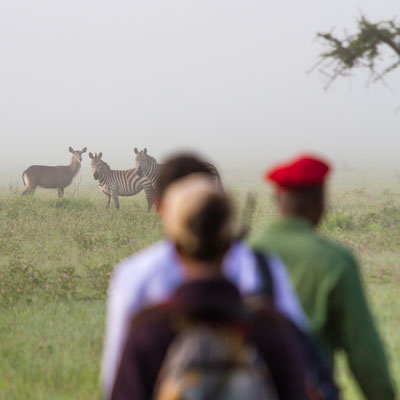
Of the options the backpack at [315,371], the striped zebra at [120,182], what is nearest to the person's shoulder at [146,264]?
the backpack at [315,371]

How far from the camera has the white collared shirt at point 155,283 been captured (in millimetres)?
1957

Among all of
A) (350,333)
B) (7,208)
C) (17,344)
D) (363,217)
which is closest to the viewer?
(350,333)

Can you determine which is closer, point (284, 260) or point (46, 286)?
point (284, 260)

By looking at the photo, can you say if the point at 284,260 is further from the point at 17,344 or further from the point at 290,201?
the point at 17,344

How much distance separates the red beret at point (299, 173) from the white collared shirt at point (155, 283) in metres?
0.54

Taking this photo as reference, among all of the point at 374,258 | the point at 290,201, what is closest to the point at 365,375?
the point at 290,201

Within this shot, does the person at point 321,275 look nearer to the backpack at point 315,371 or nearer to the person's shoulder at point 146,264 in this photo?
the backpack at point 315,371

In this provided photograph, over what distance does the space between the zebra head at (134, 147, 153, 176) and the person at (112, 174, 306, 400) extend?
2118 cm

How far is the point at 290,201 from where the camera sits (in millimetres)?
2639

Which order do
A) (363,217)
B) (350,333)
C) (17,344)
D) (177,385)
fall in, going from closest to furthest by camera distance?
1. (177,385)
2. (350,333)
3. (17,344)
4. (363,217)

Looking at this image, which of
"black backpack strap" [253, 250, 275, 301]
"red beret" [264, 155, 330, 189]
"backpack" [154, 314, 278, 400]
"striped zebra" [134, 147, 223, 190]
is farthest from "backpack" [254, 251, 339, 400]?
"striped zebra" [134, 147, 223, 190]

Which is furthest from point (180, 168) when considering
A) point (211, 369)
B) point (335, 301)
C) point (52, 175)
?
point (52, 175)

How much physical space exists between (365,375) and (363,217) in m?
13.5

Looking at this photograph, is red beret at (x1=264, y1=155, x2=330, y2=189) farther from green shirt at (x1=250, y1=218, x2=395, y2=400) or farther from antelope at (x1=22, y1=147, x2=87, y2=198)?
antelope at (x1=22, y1=147, x2=87, y2=198)
